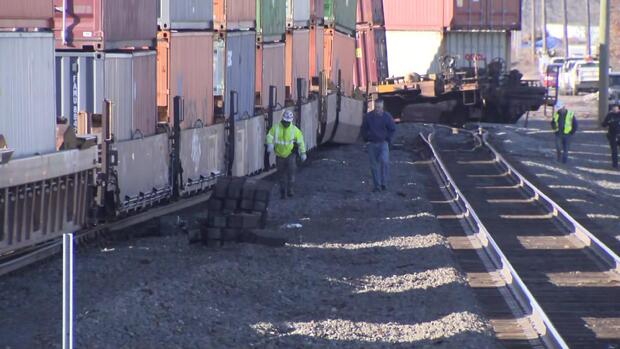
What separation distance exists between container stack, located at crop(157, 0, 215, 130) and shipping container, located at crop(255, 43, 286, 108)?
3115 mm

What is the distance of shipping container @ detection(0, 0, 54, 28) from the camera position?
12.7 meters

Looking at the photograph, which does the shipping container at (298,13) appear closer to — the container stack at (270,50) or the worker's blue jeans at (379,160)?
the container stack at (270,50)

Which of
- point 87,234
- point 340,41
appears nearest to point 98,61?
point 87,234

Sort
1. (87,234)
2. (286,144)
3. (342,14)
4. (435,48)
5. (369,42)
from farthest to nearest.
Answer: (435,48) < (369,42) < (342,14) < (286,144) < (87,234)

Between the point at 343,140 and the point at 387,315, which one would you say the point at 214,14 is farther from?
the point at 343,140

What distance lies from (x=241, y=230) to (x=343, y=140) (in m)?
17.3

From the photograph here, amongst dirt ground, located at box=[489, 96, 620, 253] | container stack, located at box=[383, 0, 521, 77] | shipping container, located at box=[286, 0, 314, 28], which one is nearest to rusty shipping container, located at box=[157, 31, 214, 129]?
dirt ground, located at box=[489, 96, 620, 253]

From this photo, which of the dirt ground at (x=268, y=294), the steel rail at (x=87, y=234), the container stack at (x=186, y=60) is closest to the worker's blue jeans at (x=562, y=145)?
the dirt ground at (x=268, y=294)

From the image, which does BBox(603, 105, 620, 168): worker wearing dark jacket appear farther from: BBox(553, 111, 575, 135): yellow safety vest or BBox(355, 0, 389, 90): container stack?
BBox(355, 0, 389, 90): container stack

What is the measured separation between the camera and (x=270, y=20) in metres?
23.0

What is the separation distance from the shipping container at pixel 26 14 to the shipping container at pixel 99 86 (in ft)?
4.62

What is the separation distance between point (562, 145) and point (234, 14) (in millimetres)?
12761

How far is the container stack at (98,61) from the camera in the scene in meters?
14.8

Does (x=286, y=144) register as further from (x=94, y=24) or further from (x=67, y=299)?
(x=67, y=299)
